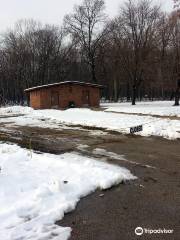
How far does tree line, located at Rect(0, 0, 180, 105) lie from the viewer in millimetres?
50406

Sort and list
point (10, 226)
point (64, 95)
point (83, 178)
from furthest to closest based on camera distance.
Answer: point (64, 95) < point (83, 178) < point (10, 226)

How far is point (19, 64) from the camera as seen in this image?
252 feet

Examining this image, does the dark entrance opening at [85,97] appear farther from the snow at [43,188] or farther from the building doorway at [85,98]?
the snow at [43,188]

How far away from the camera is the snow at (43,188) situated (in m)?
5.84

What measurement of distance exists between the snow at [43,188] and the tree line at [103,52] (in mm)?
21871

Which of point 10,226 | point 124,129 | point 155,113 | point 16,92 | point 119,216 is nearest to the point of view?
point 10,226

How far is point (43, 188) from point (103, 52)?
5580cm

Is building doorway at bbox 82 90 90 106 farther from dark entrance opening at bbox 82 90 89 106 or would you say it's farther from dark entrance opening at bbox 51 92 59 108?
dark entrance opening at bbox 51 92 59 108

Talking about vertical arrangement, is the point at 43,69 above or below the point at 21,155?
above

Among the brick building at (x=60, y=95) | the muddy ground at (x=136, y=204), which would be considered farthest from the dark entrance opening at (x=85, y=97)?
the muddy ground at (x=136, y=204)

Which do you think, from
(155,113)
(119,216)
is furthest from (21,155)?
(155,113)

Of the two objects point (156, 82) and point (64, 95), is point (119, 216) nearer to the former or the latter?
point (64, 95)

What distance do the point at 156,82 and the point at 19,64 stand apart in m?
33.0

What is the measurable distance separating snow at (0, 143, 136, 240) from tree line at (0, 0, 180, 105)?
71.8ft
